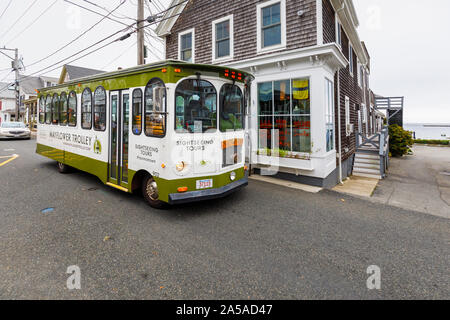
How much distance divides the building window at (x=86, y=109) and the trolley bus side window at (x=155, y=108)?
267 cm

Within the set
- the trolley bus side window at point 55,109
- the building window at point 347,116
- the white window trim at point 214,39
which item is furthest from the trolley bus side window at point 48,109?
the building window at point 347,116

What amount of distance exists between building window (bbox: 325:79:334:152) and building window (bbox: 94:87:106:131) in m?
6.93

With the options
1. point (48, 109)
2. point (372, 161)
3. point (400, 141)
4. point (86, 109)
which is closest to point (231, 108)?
point (86, 109)

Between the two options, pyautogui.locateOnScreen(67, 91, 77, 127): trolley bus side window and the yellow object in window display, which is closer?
pyautogui.locateOnScreen(67, 91, 77, 127): trolley bus side window

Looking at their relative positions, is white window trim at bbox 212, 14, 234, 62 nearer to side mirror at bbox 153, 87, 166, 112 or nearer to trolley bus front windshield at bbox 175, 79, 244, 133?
trolley bus front windshield at bbox 175, 79, 244, 133

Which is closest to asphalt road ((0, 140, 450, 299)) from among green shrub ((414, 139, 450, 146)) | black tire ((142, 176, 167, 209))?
black tire ((142, 176, 167, 209))

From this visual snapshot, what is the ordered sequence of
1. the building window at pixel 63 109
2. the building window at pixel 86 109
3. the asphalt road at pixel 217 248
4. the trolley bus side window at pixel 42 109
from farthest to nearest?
Result: the trolley bus side window at pixel 42 109
the building window at pixel 63 109
the building window at pixel 86 109
the asphalt road at pixel 217 248

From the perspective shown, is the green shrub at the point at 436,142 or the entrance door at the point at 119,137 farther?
the green shrub at the point at 436,142

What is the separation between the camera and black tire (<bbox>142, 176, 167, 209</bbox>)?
16.4 ft

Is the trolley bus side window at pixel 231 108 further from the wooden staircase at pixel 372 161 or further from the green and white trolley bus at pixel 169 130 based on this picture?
the wooden staircase at pixel 372 161

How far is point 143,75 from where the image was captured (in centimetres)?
495

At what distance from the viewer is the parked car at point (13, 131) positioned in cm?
1783
